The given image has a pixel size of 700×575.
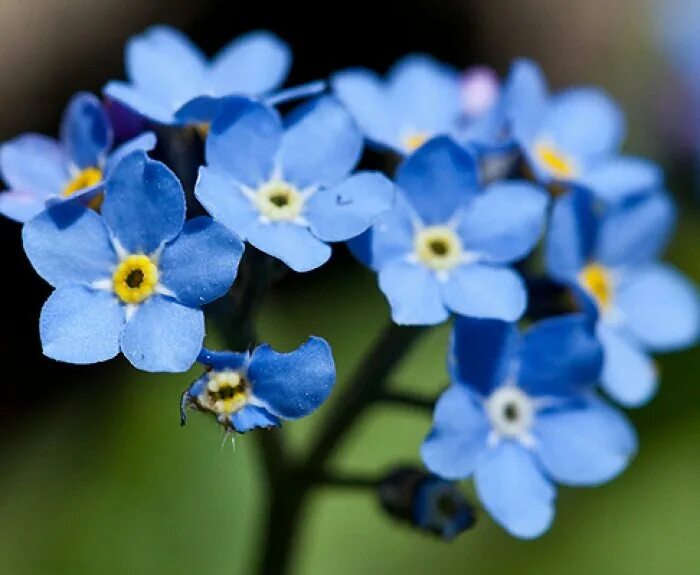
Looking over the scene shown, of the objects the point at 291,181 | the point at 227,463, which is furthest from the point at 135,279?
the point at 227,463

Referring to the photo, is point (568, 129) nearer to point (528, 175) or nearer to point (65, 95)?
point (528, 175)

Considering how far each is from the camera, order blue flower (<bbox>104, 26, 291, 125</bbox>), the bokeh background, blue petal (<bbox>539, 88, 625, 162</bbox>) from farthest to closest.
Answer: the bokeh background, blue petal (<bbox>539, 88, 625, 162</bbox>), blue flower (<bbox>104, 26, 291, 125</bbox>)

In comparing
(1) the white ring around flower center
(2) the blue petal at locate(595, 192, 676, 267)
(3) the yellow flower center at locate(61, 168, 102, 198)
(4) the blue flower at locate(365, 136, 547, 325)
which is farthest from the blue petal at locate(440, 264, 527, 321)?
(3) the yellow flower center at locate(61, 168, 102, 198)

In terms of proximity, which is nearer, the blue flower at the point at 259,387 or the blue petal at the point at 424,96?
the blue flower at the point at 259,387

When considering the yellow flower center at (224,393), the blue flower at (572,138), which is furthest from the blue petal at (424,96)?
the yellow flower center at (224,393)

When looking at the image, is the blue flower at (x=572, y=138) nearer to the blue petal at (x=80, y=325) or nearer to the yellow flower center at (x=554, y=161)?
the yellow flower center at (x=554, y=161)

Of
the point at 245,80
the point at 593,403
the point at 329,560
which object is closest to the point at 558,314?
the point at 593,403

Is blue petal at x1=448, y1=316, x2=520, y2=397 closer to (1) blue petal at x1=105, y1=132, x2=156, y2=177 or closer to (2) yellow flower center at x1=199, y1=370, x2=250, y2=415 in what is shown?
(2) yellow flower center at x1=199, y1=370, x2=250, y2=415

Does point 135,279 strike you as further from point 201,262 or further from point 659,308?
point 659,308
